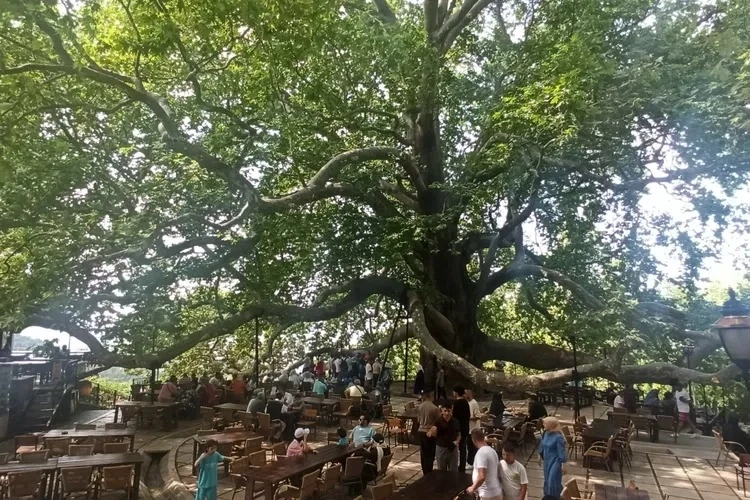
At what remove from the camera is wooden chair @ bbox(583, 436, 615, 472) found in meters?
8.81

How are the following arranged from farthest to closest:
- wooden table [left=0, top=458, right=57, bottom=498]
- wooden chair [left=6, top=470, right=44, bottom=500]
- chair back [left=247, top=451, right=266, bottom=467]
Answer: chair back [left=247, top=451, right=266, bottom=467] < wooden table [left=0, top=458, right=57, bottom=498] < wooden chair [left=6, top=470, right=44, bottom=500]

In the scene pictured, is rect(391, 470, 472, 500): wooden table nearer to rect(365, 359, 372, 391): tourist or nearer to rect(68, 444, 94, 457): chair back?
rect(68, 444, 94, 457): chair back

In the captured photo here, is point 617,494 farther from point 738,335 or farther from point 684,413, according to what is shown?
point 684,413

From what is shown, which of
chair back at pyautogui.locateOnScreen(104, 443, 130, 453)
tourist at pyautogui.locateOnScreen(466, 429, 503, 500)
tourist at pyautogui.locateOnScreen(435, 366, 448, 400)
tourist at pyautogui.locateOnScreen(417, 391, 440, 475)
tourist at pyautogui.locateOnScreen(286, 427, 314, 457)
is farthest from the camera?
tourist at pyautogui.locateOnScreen(435, 366, 448, 400)

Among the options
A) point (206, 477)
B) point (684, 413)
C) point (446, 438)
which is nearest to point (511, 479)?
point (446, 438)

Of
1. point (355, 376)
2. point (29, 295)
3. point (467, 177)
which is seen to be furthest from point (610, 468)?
point (29, 295)

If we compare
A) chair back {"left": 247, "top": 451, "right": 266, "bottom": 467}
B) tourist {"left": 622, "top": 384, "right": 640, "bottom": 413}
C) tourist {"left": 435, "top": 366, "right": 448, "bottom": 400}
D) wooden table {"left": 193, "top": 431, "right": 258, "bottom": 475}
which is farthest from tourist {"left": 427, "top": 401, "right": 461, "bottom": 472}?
tourist {"left": 622, "top": 384, "right": 640, "bottom": 413}

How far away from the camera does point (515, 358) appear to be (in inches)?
625

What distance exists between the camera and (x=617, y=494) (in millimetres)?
5980

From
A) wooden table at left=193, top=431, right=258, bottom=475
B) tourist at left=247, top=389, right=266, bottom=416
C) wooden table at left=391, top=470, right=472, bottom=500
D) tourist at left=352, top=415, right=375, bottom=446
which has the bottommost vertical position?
wooden table at left=391, top=470, right=472, bottom=500

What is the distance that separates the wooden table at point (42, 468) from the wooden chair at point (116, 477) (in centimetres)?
71

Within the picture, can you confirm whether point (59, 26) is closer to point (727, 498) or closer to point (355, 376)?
point (727, 498)

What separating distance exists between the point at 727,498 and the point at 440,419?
15.5ft

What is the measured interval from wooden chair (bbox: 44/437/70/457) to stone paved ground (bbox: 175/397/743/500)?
2028mm
